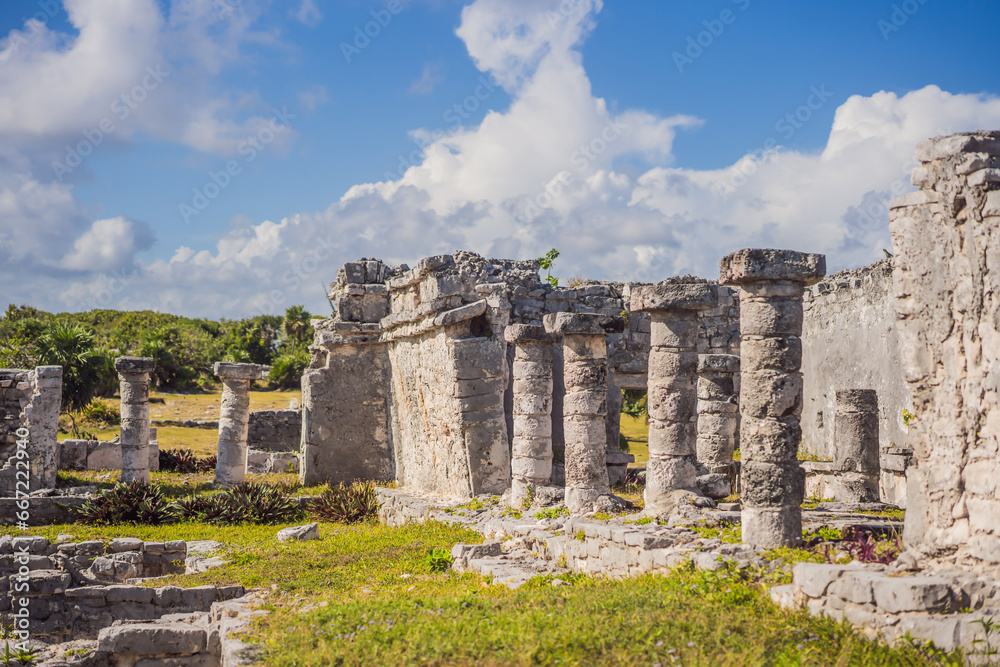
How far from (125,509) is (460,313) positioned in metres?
6.76

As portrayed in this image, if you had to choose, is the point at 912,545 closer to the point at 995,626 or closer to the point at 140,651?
the point at 995,626

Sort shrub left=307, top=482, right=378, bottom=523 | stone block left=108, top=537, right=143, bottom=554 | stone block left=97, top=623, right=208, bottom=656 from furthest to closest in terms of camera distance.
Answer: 1. shrub left=307, top=482, right=378, bottom=523
2. stone block left=108, top=537, right=143, bottom=554
3. stone block left=97, top=623, right=208, bottom=656

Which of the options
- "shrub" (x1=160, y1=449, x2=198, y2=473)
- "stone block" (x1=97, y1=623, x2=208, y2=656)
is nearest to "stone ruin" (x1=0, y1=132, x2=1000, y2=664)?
"stone block" (x1=97, y1=623, x2=208, y2=656)

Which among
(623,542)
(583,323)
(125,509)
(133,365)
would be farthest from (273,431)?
(623,542)

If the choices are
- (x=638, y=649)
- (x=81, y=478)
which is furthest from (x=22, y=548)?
(x=638, y=649)

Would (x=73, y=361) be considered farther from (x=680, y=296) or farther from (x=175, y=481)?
(x=680, y=296)

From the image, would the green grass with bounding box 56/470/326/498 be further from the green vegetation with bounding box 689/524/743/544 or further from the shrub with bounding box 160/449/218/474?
the green vegetation with bounding box 689/524/743/544

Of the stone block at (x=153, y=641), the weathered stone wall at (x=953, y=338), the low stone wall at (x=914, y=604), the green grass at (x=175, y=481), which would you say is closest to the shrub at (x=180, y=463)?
the green grass at (x=175, y=481)

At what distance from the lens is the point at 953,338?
6.25 meters

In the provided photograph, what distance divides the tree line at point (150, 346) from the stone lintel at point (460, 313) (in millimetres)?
14346

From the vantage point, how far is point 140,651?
7008 mm

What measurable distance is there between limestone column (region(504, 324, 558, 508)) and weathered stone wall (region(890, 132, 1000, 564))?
240 inches

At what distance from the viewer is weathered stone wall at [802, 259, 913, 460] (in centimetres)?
1541

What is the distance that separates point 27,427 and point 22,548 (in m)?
5.74
